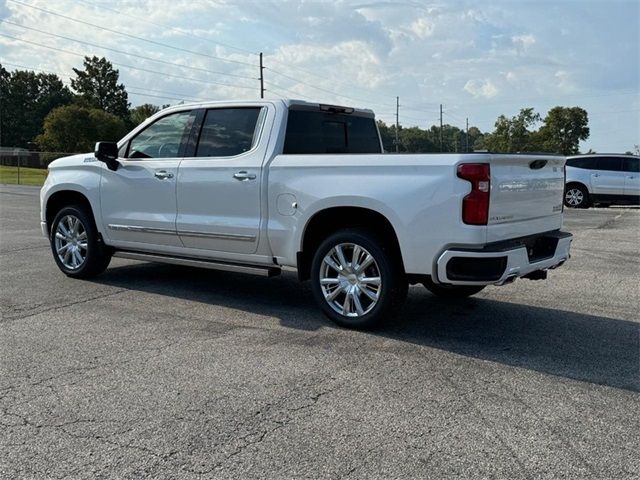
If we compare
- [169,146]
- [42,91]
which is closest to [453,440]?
[169,146]

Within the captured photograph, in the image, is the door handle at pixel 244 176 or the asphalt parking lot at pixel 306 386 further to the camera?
the door handle at pixel 244 176

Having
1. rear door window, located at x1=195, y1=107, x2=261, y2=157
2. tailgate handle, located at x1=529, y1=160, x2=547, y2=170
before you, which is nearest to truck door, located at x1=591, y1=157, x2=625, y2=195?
tailgate handle, located at x1=529, y1=160, x2=547, y2=170

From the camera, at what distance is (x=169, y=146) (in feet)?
22.1

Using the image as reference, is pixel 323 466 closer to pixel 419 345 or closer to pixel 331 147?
pixel 419 345

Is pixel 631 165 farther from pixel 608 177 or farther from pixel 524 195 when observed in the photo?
pixel 524 195

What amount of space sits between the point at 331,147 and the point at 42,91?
4559 inches

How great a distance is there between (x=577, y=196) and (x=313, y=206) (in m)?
16.5

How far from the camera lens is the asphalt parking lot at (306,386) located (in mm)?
3182

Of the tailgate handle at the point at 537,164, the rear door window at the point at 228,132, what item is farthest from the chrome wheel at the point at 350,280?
the tailgate handle at the point at 537,164

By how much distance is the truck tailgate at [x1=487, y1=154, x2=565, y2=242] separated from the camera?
16.0 feet

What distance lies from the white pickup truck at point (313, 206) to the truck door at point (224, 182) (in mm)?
14

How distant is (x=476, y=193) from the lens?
4.73 meters

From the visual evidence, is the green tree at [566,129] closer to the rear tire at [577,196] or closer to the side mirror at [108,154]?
the rear tire at [577,196]

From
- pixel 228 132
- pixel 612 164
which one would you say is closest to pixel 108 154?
pixel 228 132
